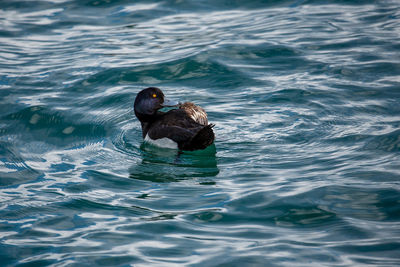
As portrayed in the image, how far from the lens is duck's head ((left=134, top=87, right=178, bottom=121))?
8.61 metres

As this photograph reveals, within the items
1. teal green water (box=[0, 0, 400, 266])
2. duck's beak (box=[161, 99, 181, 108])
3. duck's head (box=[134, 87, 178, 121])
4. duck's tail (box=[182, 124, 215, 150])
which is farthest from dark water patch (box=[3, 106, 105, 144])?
duck's tail (box=[182, 124, 215, 150])

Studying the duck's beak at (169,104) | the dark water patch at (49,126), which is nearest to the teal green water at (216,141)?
the dark water patch at (49,126)

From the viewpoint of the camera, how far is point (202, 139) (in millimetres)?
7754

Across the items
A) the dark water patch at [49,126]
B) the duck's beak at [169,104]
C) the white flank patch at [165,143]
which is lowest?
the white flank patch at [165,143]

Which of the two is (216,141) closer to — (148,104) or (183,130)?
(183,130)

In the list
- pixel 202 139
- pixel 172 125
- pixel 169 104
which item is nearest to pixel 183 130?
pixel 172 125

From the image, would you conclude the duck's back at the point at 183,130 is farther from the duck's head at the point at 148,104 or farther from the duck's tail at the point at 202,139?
the duck's head at the point at 148,104

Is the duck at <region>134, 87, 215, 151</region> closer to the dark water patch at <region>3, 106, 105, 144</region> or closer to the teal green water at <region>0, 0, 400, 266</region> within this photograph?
the teal green water at <region>0, 0, 400, 266</region>

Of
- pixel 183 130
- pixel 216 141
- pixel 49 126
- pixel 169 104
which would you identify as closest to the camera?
pixel 183 130

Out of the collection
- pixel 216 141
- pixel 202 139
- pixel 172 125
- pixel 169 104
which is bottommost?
pixel 216 141

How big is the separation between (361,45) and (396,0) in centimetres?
376

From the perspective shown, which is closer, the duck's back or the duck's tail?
the duck's tail

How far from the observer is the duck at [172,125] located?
784cm

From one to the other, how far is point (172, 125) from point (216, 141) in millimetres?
726
